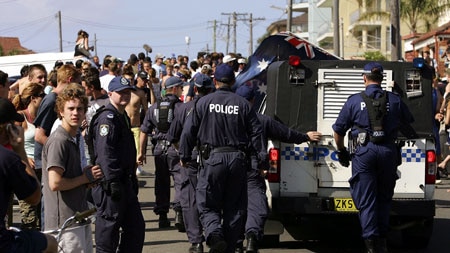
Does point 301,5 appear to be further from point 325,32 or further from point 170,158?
point 170,158

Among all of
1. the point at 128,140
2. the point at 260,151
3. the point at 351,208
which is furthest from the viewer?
the point at 351,208

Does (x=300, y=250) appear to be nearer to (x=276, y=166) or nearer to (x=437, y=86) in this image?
(x=276, y=166)

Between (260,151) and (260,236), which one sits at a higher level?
(260,151)

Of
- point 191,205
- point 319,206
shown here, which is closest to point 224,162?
point 319,206

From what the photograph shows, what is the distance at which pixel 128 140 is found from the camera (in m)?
8.48

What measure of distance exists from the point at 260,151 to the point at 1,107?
3.84 meters

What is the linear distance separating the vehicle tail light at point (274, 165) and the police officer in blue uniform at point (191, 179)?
79cm

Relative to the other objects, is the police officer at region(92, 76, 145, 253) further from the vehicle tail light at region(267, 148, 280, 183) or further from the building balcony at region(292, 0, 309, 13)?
the building balcony at region(292, 0, 309, 13)

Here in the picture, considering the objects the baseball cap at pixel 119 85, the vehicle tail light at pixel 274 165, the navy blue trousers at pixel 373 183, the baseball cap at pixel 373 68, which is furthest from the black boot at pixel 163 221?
the baseball cap at pixel 119 85

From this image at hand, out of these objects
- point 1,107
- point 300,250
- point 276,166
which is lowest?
point 300,250

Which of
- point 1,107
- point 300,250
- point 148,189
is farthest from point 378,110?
point 148,189

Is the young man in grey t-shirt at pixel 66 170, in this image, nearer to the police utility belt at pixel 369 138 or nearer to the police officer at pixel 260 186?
the police officer at pixel 260 186

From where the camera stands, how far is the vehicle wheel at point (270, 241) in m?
11.2

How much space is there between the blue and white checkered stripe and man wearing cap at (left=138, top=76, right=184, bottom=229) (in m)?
1.72
